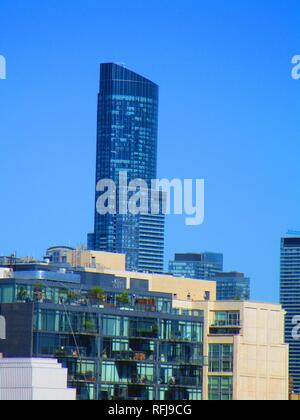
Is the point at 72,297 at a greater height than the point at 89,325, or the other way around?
the point at 72,297

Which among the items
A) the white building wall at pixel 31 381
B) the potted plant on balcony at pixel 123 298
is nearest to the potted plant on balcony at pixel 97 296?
the potted plant on balcony at pixel 123 298

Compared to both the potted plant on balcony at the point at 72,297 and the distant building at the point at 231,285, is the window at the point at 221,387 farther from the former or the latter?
the distant building at the point at 231,285

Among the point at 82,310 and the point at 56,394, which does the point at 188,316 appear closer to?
the point at 82,310

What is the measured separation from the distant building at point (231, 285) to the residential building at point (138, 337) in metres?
58.8

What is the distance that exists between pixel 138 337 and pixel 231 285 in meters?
89.2

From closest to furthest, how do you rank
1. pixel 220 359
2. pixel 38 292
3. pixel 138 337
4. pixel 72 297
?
pixel 38 292 < pixel 72 297 < pixel 138 337 < pixel 220 359

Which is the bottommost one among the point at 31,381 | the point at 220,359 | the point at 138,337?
the point at 31,381

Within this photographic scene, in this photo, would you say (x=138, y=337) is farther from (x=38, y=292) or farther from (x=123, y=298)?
(x=38, y=292)

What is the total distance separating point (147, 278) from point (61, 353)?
3544cm

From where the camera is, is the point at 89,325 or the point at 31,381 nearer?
the point at 31,381

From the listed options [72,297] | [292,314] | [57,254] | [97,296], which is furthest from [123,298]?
[292,314]

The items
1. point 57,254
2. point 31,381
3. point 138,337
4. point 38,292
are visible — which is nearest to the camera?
point 31,381

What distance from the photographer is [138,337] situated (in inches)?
3841
